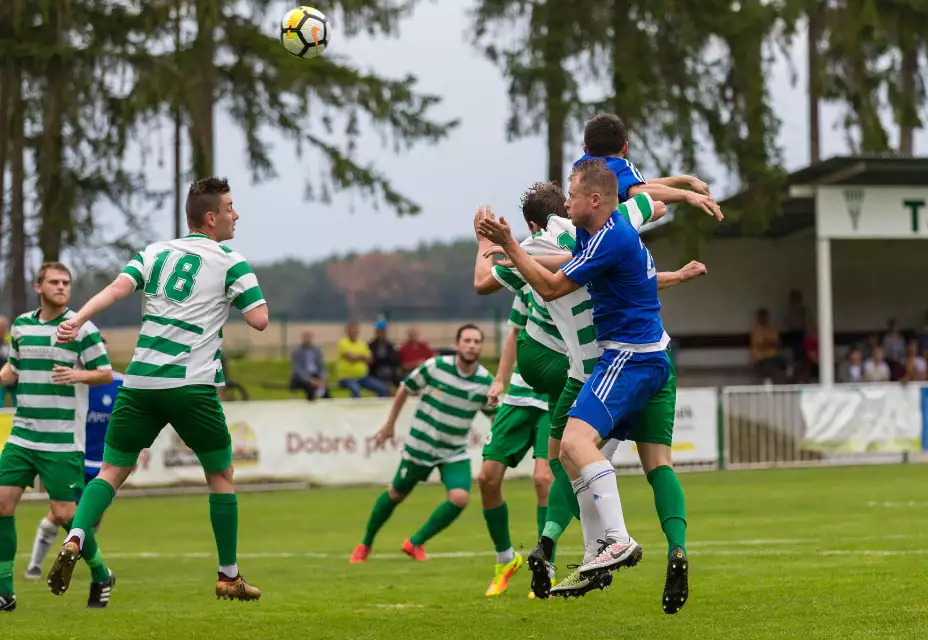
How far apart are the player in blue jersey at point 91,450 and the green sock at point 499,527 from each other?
2690 millimetres

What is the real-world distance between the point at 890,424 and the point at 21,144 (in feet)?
47.1

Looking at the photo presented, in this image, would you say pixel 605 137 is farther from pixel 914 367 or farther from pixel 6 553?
pixel 914 367

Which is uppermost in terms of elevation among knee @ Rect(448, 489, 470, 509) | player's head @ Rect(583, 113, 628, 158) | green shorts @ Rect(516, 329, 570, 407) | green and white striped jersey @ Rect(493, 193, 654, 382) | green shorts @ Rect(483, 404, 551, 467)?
player's head @ Rect(583, 113, 628, 158)

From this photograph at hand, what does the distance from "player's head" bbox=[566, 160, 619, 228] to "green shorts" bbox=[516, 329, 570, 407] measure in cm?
157

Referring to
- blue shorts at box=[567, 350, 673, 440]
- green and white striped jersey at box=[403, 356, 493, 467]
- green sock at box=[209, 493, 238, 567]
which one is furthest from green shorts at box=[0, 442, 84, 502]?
blue shorts at box=[567, 350, 673, 440]

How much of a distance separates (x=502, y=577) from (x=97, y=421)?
4172mm

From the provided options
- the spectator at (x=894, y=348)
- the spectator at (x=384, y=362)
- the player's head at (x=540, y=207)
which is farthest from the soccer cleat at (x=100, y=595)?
the spectator at (x=894, y=348)

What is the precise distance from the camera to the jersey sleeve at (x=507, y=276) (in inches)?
292

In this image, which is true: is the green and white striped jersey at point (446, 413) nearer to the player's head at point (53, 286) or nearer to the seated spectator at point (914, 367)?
the player's head at point (53, 286)

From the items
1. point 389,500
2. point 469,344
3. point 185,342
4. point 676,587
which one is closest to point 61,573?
point 185,342

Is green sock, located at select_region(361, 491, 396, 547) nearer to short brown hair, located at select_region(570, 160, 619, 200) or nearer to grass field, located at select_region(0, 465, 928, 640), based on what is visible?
grass field, located at select_region(0, 465, 928, 640)

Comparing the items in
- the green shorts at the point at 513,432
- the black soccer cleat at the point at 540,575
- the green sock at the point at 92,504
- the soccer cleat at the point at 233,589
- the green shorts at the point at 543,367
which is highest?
the green shorts at the point at 543,367

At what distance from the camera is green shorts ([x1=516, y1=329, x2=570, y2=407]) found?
8.37 meters

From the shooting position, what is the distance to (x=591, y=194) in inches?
272
